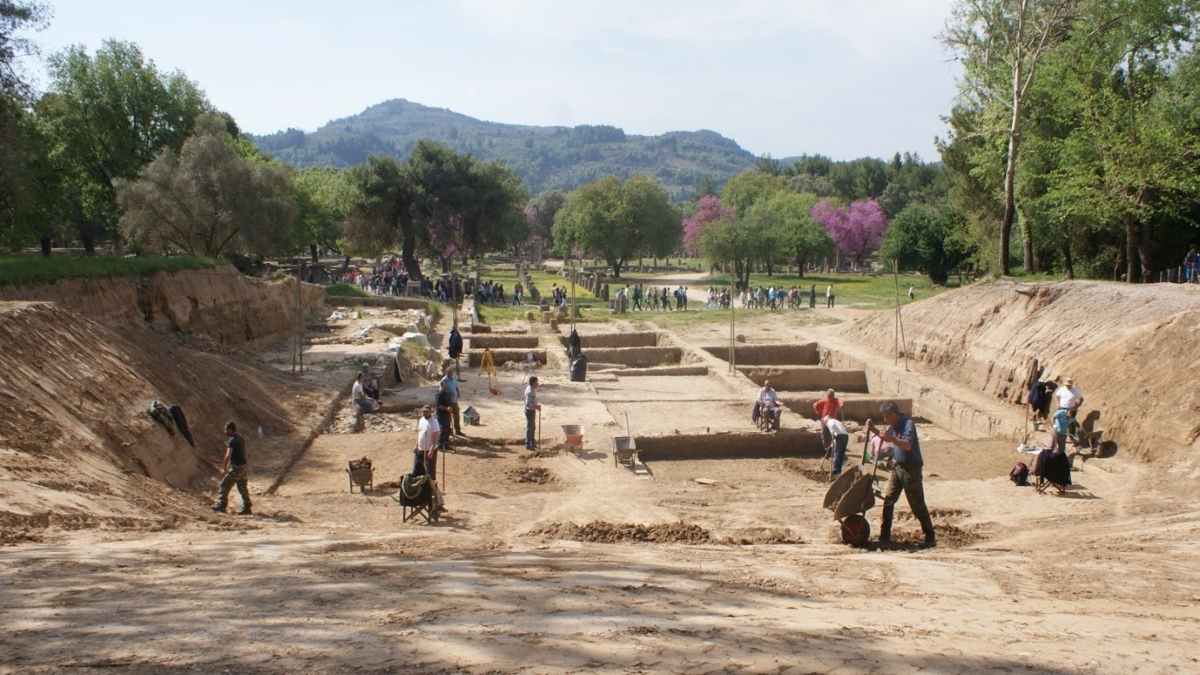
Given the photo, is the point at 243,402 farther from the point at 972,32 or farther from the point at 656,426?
the point at 972,32

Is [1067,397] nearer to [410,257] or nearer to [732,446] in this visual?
[732,446]

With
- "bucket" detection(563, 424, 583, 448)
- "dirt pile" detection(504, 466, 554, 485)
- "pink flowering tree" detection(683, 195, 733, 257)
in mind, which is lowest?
"dirt pile" detection(504, 466, 554, 485)

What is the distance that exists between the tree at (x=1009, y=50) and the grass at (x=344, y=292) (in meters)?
26.5

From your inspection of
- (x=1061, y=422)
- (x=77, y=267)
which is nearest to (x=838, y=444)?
(x=1061, y=422)

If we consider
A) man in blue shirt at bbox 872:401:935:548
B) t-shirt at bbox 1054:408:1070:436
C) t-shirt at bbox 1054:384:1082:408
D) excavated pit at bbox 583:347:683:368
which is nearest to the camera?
man in blue shirt at bbox 872:401:935:548

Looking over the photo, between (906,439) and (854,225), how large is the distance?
66824 mm

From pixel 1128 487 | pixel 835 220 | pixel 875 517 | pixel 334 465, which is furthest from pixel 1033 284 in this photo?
pixel 835 220

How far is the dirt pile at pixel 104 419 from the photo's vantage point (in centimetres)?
938

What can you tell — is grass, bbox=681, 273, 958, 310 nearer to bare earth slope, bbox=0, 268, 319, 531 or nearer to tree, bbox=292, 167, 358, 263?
tree, bbox=292, 167, 358, 263

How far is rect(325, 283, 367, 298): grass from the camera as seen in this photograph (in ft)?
130

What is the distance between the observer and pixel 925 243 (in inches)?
2083

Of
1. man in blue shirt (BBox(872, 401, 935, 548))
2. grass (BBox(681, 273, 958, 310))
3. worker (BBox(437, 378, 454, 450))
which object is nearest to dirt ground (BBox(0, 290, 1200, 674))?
man in blue shirt (BBox(872, 401, 935, 548))

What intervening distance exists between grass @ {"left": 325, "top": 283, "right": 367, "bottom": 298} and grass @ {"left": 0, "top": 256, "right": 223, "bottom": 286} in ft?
45.6

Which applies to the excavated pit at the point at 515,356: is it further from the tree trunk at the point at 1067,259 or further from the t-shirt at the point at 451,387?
the tree trunk at the point at 1067,259
